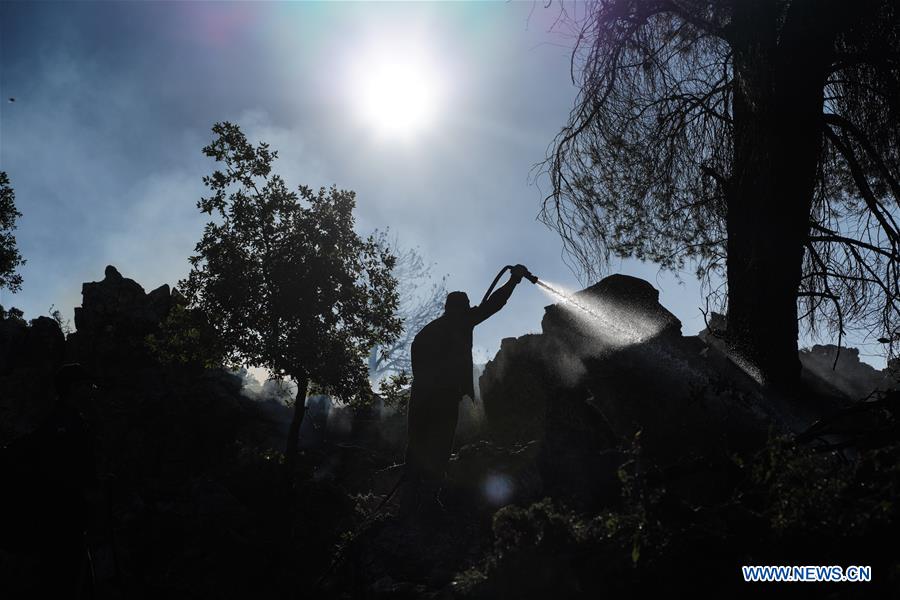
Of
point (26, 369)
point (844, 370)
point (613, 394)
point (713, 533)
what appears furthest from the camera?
point (26, 369)

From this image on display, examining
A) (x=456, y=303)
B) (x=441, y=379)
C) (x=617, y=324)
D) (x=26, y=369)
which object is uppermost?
(x=26, y=369)

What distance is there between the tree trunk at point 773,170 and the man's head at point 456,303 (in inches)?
120

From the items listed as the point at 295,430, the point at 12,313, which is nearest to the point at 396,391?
the point at 295,430

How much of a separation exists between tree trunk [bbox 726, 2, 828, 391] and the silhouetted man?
2563 mm

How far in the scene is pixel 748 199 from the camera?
6.12 meters

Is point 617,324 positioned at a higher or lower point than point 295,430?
higher

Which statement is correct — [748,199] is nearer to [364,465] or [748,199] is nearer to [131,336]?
[364,465]

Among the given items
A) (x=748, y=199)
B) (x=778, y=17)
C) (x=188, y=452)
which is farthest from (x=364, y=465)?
(x=778, y=17)

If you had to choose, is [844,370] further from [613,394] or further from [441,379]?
[441,379]

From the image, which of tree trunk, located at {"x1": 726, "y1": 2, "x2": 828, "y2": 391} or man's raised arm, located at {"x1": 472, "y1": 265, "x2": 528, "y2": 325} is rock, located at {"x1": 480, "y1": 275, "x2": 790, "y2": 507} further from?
man's raised arm, located at {"x1": 472, "y1": 265, "x2": 528, "y2": 325}

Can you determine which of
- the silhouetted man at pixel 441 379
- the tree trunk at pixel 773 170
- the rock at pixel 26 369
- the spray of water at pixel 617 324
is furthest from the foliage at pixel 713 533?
the rock at pixel 26 369

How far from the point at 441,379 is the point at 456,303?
2.79 ft

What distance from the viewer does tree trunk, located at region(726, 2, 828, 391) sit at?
5.63 meters

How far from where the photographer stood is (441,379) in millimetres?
5867
